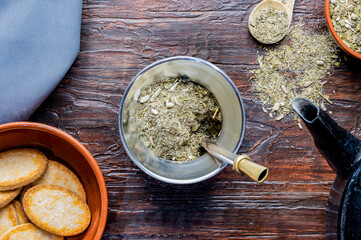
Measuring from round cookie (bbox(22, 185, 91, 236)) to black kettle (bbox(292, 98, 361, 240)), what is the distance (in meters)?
0.54

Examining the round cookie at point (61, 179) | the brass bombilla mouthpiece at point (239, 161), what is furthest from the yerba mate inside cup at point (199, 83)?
the round cookie at point (61, 179)

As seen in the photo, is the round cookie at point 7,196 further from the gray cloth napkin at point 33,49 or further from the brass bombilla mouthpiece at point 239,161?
the brass bombilla mouthpiece at point 239,161

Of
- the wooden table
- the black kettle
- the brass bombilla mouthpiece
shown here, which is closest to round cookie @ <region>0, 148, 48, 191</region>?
the wooden table

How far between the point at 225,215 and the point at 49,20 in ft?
2.18

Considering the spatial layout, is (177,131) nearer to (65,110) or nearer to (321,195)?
(65,110)

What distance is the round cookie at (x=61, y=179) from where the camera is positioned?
83cm

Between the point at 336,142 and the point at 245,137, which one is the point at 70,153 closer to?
the point at 245,137

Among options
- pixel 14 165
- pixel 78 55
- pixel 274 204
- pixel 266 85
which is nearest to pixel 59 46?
pixel 78 55

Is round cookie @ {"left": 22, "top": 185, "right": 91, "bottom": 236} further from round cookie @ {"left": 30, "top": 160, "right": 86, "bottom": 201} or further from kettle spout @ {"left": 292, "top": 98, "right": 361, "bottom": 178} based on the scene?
kettle spout @ {"left": 292, "top": 98, "right": 361, "bottom": 178}

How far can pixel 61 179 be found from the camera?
84 cm

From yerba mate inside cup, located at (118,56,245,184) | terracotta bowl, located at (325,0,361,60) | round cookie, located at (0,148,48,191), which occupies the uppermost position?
terracotta bowl, located at (325,0,361,60)

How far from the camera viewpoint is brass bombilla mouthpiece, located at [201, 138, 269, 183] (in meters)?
0.55

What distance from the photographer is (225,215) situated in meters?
0.90

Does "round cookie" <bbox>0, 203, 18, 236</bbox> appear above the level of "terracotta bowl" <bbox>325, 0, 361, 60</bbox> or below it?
below
